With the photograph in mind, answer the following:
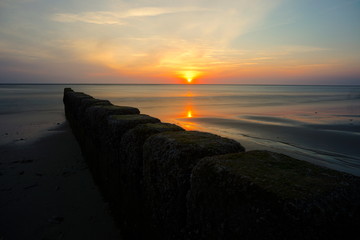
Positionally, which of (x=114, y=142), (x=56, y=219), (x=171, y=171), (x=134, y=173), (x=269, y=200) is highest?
(x=269, y=200)

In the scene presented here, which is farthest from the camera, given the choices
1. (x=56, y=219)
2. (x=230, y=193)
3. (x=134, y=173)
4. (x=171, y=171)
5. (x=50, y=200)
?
(x=50, y=200)

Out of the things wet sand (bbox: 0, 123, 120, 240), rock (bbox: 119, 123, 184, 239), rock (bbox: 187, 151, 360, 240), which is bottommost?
wet sand (bbox: 0, 123, 120, 240)

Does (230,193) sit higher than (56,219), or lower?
higher

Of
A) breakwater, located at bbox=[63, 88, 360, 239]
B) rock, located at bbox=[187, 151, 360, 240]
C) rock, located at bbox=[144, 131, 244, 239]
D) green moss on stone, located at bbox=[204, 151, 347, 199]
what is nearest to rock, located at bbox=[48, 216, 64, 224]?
breakwater, located at bbox=[63, 88, 360, 239]

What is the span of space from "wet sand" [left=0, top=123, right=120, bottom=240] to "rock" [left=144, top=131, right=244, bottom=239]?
1.78 m

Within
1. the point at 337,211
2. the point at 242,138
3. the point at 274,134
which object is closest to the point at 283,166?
the point at 337,211

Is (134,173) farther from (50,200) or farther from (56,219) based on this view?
Result: (50,200)

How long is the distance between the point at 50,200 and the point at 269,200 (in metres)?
4.21

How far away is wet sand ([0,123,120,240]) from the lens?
3.20 metres

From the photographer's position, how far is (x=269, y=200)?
913mm

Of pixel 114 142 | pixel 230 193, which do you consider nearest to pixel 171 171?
pixel 230 193

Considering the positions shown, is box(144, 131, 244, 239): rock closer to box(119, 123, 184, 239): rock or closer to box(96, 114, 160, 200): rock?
box(119, 123, 184, 239): rock

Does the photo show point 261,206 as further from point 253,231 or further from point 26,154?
point 26,154

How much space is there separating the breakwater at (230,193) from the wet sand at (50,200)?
5.16ft
